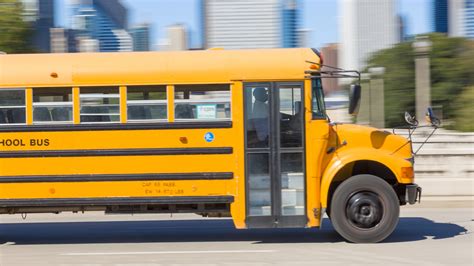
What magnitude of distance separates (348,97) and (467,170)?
6.35 meters

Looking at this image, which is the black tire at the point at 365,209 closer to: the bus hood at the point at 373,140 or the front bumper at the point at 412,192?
the front bumper at the point at 412,192

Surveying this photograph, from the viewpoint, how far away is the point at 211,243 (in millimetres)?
8797

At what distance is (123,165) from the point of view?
8.41 m

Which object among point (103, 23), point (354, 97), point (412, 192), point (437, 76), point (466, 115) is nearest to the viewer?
point (354, 97)

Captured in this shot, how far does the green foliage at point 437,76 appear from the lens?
76.5m

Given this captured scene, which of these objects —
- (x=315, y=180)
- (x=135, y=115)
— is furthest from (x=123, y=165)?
(x=315, y=180)

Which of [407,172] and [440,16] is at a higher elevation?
[440,16]

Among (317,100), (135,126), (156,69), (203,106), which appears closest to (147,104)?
(135,126)

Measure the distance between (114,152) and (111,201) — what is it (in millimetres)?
583

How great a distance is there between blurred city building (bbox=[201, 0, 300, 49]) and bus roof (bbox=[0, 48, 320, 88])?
139 meters

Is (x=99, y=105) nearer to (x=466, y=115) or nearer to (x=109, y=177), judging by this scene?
(x=109, y=177)

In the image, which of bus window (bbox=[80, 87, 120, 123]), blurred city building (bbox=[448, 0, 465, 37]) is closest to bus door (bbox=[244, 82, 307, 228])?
bus window (bbox=[80, 87, 120, 123])

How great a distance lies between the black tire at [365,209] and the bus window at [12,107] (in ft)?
12.5

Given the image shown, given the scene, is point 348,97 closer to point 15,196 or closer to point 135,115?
point 135,115
